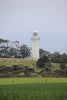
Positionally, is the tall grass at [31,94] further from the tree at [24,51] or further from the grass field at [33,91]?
the tree at [24,51]

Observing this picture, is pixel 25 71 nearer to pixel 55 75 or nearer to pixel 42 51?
pixel 55 75

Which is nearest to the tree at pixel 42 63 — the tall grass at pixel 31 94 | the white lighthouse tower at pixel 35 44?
the white lighthouse tower at pixel 35 44

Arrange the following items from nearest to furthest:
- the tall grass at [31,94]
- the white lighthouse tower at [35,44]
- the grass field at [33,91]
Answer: the tall grass at [31,94] < the grass field at [33,91] < the white lighthouse tower at [35,44]

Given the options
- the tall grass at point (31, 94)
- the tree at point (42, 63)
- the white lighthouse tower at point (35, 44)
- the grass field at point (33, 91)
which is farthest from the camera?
the white lighthouse tower at point (35, 44)

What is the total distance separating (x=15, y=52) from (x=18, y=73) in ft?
153

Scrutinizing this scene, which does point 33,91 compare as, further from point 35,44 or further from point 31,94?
point 35,44

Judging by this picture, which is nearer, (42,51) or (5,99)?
(5,99)

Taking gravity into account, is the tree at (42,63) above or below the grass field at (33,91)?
above

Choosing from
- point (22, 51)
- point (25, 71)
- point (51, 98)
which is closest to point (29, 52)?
point (22, 51)

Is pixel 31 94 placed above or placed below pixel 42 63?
below

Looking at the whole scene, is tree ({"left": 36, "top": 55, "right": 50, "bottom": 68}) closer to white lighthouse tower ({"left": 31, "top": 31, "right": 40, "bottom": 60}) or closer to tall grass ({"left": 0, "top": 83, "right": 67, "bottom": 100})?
white lighthouse tower ({"left": 31, "top": 31, "right": 40, "bottom": 60})

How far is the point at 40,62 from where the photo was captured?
73.6m

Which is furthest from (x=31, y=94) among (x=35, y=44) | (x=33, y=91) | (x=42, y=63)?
(x=35, y=44)

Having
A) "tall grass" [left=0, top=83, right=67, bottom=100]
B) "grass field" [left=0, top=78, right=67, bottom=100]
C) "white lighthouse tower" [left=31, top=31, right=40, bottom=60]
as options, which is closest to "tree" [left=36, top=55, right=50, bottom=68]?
"white lighthouse tower" [left=31, top=31, right=40, bottom=60]
